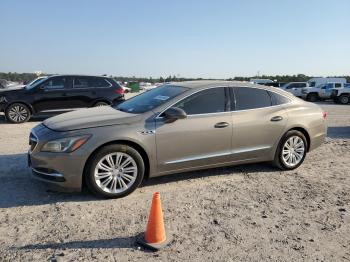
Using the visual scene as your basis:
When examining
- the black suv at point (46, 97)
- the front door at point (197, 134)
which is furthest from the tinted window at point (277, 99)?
the black suv at point (46, 97)

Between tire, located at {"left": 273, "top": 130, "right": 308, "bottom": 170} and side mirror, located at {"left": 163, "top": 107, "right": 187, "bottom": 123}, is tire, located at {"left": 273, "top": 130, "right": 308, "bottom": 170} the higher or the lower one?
the lower one

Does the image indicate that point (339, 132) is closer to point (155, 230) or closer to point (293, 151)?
point (293, 151)

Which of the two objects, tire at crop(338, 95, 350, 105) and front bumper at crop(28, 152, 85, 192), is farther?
tire at crop(338, 95, 350, 105)

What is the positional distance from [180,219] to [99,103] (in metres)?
9.12

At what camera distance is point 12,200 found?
4977 mm

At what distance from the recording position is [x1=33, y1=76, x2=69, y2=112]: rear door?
40.8ft

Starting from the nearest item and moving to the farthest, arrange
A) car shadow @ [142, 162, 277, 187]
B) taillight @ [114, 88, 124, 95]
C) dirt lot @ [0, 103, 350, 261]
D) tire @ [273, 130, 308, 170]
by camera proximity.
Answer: dirt lot @ [0, 103, 350, 261] < car shadow @ [142, 162, 277, 187] < tire @ [273, 130, 308, 170] < taillight @ [114, 88, 124, 95]

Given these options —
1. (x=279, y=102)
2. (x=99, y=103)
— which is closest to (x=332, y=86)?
(x=99, y=103)

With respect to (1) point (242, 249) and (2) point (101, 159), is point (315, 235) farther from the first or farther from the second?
(2) point (101, 159)

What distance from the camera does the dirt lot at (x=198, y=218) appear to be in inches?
147

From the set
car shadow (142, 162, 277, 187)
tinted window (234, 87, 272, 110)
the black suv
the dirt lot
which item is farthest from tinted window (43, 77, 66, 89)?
tinted window (234, 87, 272, 110)

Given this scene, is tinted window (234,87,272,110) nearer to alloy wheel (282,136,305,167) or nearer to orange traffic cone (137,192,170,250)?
alloy wheel (282,136,305,167)

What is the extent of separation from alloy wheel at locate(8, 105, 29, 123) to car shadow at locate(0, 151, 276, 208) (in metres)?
5.54

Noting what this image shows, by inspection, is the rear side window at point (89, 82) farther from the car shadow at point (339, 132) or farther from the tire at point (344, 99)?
the tire at point (344, 99)
